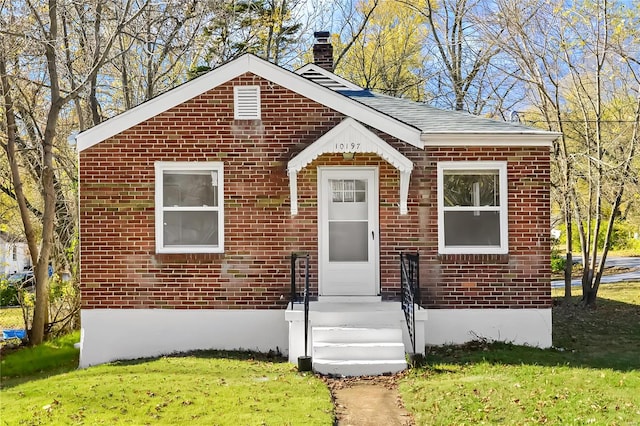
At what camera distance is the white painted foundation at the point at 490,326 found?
36.5 ft

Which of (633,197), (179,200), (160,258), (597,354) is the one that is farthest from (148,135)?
(633,197)

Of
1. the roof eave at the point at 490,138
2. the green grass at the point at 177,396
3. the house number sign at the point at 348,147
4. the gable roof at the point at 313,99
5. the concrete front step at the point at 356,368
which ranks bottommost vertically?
the green grass at the point at 177,396

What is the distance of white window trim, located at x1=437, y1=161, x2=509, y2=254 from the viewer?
11.2 metres

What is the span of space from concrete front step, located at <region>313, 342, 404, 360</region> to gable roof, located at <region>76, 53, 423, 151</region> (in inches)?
141

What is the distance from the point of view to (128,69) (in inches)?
815

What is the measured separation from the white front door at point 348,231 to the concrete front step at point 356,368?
2084mm

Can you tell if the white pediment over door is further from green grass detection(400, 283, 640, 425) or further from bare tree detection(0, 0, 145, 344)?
bare tree detection(0, 0, 145, 344)

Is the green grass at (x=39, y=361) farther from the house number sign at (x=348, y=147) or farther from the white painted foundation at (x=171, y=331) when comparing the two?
the house number sign at (x=348, y=147)

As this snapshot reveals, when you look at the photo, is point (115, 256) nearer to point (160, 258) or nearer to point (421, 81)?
point (160, 258)

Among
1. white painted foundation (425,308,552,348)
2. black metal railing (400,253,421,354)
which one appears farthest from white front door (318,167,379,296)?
white painted foundation (425,308,552,348)

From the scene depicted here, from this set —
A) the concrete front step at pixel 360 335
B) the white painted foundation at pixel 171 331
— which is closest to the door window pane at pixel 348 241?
the white painted foundation at pixel 171 331

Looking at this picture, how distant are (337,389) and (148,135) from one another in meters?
5.52

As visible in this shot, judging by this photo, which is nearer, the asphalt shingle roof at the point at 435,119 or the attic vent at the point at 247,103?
the asphalt shingle roof at the point at 435,119

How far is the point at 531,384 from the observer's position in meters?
8.23
